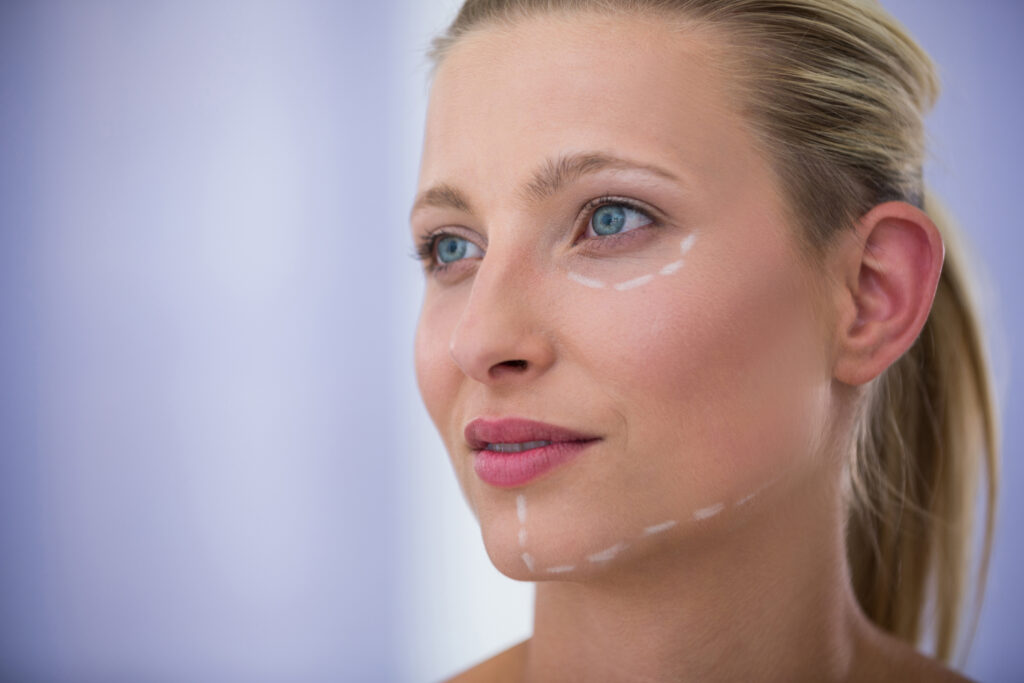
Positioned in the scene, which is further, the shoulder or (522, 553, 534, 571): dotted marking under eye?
the shoulder

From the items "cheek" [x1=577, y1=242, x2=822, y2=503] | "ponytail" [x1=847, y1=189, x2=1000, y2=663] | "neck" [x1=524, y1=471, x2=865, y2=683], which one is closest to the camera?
"cheek" [x1=577, y1=242, x2=822, y2=503]

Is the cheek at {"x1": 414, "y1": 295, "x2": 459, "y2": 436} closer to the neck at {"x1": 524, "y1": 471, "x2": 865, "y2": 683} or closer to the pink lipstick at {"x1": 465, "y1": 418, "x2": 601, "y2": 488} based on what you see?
the pink lipstick at {"x1": 465, "y1": 418, "x2": 601, "y2": 488}

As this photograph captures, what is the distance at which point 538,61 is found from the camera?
3.99 feet

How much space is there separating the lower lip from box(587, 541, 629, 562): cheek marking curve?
0.12 meters

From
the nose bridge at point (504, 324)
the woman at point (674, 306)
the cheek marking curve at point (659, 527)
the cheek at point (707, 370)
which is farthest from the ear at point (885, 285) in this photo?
the nose bridge at point (504, 324)

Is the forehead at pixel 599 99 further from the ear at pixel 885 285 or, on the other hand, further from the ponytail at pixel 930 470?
the ponytail at pixel 930 470

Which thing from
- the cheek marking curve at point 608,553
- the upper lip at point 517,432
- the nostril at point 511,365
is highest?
the nostril at point 511,365

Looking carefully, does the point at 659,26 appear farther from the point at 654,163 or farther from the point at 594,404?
the point at 594,404

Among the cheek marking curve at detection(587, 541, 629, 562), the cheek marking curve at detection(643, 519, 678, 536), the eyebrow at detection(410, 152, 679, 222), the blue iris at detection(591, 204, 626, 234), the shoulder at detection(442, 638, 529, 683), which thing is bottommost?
the shoulder at detection(442, 638, 529, 683)

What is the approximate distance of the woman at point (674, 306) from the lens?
3.71 feet

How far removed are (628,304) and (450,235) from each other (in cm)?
37

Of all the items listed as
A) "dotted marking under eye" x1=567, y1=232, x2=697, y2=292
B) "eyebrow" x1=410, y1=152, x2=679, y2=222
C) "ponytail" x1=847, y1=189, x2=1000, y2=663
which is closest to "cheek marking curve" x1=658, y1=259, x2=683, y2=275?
"dotted marking under eye" x1=567, y1=232, x2=697, y2=292

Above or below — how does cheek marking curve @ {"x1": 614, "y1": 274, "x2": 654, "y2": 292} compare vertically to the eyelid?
below

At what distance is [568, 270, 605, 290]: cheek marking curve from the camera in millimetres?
1153
